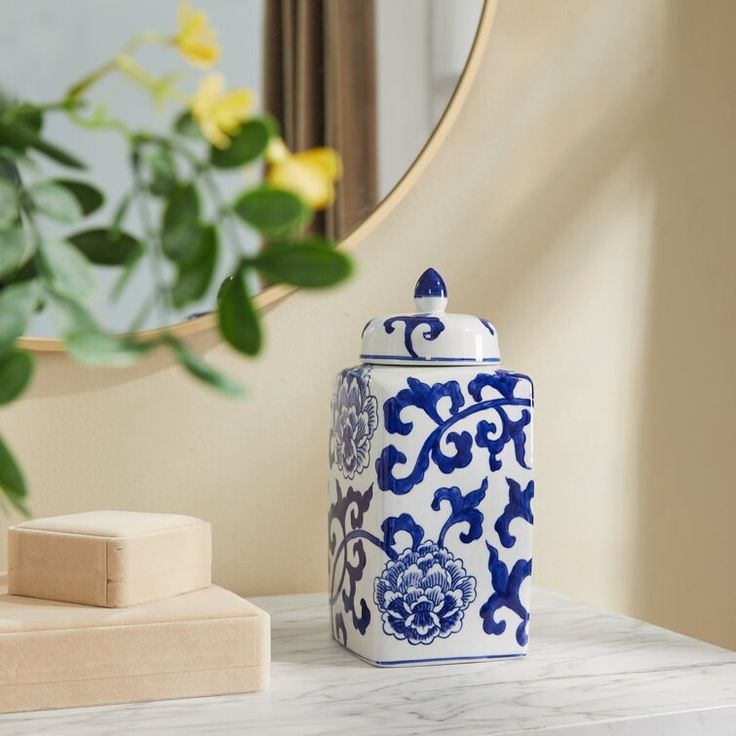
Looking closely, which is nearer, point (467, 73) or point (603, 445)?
point (467, 73)

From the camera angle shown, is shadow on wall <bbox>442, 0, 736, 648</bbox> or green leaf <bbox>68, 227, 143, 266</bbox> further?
shadow on wall <bbox>442, 0, 736, 648</bbox>

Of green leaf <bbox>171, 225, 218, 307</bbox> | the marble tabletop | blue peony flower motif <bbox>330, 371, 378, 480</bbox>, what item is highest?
green leaf <bbox>171, 225, 218, 307</bbox>

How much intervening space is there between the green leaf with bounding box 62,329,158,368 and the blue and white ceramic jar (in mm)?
535

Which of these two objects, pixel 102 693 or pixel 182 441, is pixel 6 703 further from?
pixel 182 441

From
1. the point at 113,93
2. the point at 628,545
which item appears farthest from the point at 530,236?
the point at 113,93

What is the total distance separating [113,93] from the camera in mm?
903

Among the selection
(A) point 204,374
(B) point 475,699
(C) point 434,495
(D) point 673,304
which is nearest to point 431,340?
(C) point 434,495

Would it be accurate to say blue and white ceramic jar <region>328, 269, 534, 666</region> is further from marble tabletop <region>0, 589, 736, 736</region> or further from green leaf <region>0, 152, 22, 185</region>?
green leaf <region>0, 152, 22, 185</region>

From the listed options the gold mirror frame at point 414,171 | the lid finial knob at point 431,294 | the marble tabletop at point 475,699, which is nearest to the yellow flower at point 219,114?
the marble tabletop at point 475,699

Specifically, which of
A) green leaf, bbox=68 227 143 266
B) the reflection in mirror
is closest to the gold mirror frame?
the reflection in mirror

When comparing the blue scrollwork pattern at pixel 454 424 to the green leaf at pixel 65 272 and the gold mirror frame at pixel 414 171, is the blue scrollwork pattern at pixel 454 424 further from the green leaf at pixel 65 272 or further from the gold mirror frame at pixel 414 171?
the green leaf at pixel 65 272

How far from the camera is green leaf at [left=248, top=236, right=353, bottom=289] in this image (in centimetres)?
30

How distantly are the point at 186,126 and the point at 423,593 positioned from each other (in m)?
0.58

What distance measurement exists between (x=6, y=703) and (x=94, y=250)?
1.48ft
